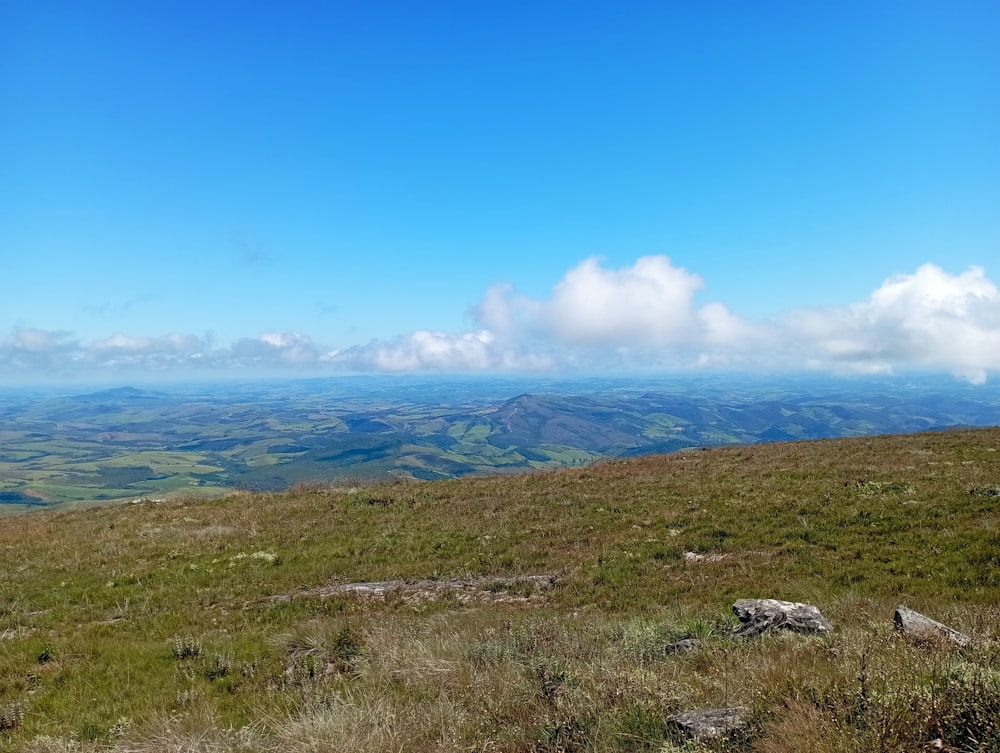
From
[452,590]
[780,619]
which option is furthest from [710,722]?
[452,590]

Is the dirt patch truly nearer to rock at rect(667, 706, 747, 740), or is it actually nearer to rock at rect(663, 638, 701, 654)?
rock at rect(663, 638, 701, 654)

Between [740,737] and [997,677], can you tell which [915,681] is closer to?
[997,677]

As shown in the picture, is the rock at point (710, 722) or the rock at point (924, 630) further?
the rock at point (924, 630)

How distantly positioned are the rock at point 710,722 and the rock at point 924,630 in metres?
4.02

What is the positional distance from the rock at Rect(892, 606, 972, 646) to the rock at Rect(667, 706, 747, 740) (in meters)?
4.02

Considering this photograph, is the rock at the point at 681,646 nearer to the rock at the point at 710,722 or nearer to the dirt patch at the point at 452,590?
the rock at the point at 710,722

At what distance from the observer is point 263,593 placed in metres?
16.7

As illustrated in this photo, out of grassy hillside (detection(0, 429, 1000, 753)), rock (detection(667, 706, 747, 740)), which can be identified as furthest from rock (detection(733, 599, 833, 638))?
rock (detection(667, 706, 747, 740))

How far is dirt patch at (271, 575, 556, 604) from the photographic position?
611 inches

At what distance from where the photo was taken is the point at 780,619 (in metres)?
9.57

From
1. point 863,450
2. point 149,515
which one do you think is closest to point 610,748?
point 149,515

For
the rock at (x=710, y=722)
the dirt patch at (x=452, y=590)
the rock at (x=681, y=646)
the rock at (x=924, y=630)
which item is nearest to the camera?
the rock at (x=710, y=722)

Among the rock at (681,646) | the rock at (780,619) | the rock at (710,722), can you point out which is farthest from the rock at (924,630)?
the rock at (710,722)

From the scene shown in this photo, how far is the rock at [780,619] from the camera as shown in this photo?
9359 mm
